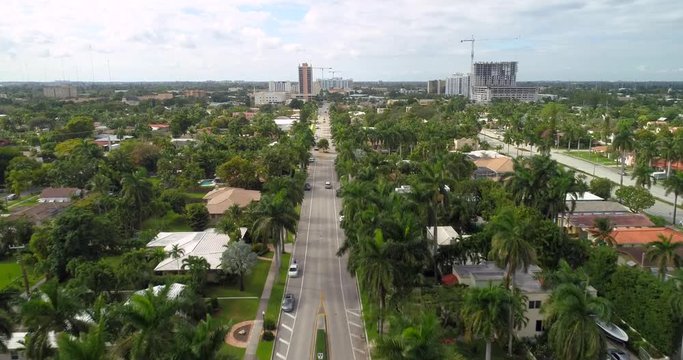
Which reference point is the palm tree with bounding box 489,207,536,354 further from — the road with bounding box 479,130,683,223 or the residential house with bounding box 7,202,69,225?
the residential house with bounding box 7,202,69,225

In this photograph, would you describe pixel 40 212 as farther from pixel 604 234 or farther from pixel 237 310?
pixel 604 234

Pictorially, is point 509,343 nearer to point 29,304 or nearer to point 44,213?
point 29,304

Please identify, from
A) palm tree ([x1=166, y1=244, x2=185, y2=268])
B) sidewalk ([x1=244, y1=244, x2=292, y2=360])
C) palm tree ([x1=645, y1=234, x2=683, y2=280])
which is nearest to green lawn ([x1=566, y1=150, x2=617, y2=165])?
palm tree ([x1=645, y1=234, x2=683, y2=280])

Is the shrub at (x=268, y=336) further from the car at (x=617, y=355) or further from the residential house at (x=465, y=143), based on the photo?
the residential house at (x=465, y=143)

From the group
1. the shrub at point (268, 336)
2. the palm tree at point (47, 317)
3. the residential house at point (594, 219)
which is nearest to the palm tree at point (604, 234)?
the residential house at point (594, 219)

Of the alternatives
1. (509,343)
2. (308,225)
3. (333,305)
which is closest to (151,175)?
(308,225)

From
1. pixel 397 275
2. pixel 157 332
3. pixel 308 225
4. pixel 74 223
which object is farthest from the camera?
pixel 308 225

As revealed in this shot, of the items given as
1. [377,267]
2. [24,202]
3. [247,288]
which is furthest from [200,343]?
[24,202]
